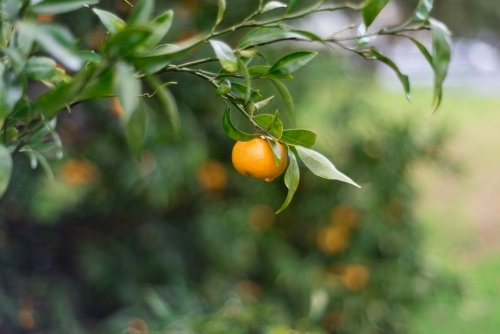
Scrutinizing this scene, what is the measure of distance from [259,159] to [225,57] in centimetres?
7

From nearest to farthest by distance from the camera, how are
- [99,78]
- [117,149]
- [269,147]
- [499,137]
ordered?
[99,78] < [269,147] < [117,149] < [499,137]

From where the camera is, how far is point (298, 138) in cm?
31

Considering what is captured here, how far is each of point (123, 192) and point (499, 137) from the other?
3858 millimetres

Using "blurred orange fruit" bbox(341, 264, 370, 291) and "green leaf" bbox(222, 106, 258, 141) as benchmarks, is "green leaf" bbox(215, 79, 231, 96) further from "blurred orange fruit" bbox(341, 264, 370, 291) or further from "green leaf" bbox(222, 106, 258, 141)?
"blurred orange fruit" bbox(341, 264, 370, 291)

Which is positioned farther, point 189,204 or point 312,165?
point 189,204

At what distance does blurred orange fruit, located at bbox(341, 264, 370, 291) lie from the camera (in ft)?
4.00

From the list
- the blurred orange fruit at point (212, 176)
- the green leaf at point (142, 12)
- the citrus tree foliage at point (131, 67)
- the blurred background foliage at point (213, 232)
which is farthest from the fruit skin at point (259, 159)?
the blurred orange fruit at point (212, 176)

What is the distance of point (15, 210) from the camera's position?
1.21 meters

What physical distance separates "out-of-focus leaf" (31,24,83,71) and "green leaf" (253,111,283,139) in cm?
12

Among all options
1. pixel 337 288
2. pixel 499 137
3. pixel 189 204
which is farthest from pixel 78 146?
pixel 499 137

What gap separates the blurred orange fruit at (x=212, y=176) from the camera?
4.08 ft

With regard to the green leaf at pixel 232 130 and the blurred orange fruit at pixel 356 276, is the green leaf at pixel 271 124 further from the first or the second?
the blurred orange fruit at pixel 356 276

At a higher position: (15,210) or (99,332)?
(15,210)

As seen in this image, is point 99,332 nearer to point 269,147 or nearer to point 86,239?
point 86,239
